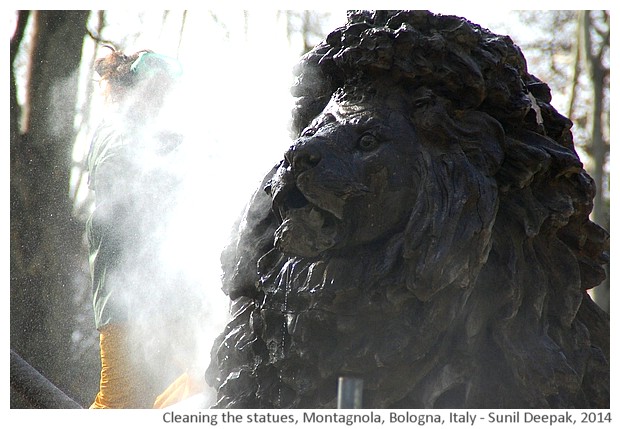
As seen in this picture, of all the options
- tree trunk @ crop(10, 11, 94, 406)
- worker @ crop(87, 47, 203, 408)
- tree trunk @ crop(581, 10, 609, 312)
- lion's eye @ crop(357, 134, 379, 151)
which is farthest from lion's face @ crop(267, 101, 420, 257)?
tree trunk @ crop(581, 10, 609, 312)

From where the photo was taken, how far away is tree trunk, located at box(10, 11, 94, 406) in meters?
5.15

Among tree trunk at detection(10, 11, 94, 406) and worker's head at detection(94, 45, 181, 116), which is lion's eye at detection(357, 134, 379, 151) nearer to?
worker's head at detection(94, 45, 181, 116)

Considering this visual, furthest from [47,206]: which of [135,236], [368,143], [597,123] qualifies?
[597,123]

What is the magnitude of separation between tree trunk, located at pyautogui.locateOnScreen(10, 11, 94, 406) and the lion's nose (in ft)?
10.0

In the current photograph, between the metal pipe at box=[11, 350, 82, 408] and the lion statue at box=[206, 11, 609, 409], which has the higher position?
the lion statue at box=[206, 11, 609, 409]

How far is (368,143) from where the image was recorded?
238 centimetres

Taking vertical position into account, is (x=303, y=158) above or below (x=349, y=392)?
above

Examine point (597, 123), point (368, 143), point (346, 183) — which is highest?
point (597, 123)

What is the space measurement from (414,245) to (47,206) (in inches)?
149

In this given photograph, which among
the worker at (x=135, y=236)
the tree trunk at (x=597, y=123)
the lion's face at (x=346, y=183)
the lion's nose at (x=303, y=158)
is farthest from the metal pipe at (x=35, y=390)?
the tree trunk at (x=597, y=123)

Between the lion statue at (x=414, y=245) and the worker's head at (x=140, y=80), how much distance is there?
194 cm

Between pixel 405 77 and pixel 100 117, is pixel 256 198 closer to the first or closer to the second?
pixel 405 77

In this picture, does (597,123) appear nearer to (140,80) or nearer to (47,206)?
(47,206)
